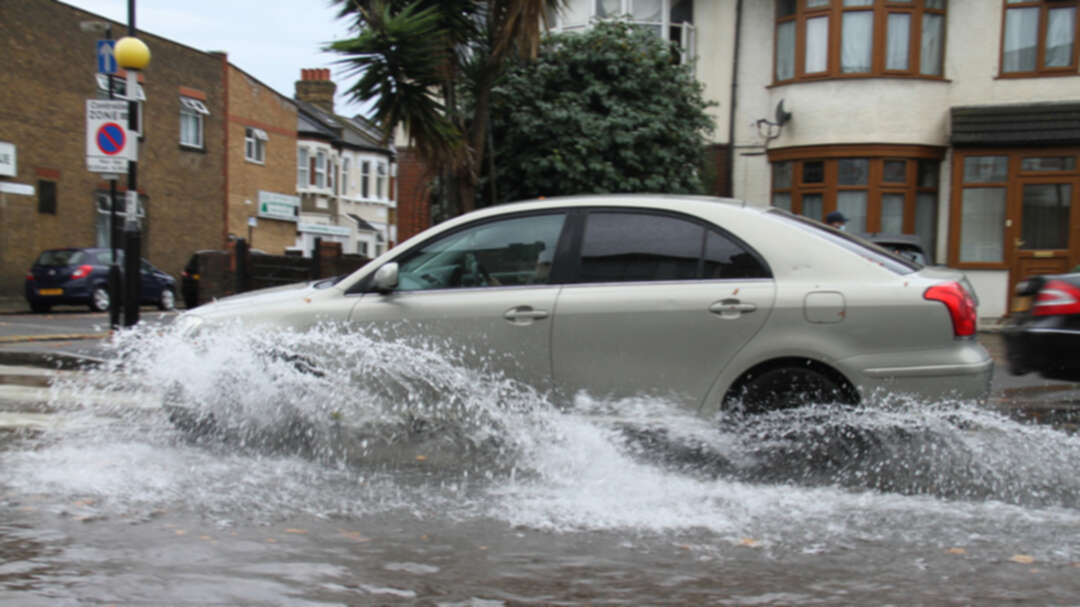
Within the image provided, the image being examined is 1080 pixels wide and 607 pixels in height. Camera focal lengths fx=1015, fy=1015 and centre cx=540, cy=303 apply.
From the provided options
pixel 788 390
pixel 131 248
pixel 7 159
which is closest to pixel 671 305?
pixel 788 390

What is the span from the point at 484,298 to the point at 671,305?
3.45 feet

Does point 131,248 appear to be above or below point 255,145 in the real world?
below

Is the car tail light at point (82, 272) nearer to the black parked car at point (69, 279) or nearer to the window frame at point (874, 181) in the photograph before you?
the black parked car at point (69, 279)

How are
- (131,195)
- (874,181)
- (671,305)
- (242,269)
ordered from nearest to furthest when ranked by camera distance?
(671,305)
(131,195)
(242,269)
(874,181)

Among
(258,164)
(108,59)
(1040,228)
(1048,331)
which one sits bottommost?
(1048,331)

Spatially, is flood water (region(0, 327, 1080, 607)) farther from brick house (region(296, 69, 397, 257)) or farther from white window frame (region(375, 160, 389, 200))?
white window frame (region(375, 160, 389, 200))

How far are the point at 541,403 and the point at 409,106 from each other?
6.95 meters

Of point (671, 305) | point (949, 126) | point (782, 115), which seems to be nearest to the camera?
point (671, 305)

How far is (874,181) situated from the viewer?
18328mm

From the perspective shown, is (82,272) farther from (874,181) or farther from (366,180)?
(366,180)

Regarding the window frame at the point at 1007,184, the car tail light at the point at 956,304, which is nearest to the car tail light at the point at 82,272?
the window frame at the point at 1007,184

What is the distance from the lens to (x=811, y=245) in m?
5.51

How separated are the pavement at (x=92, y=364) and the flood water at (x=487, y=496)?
1571 mm

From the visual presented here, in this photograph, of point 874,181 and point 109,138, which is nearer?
point 109,138
